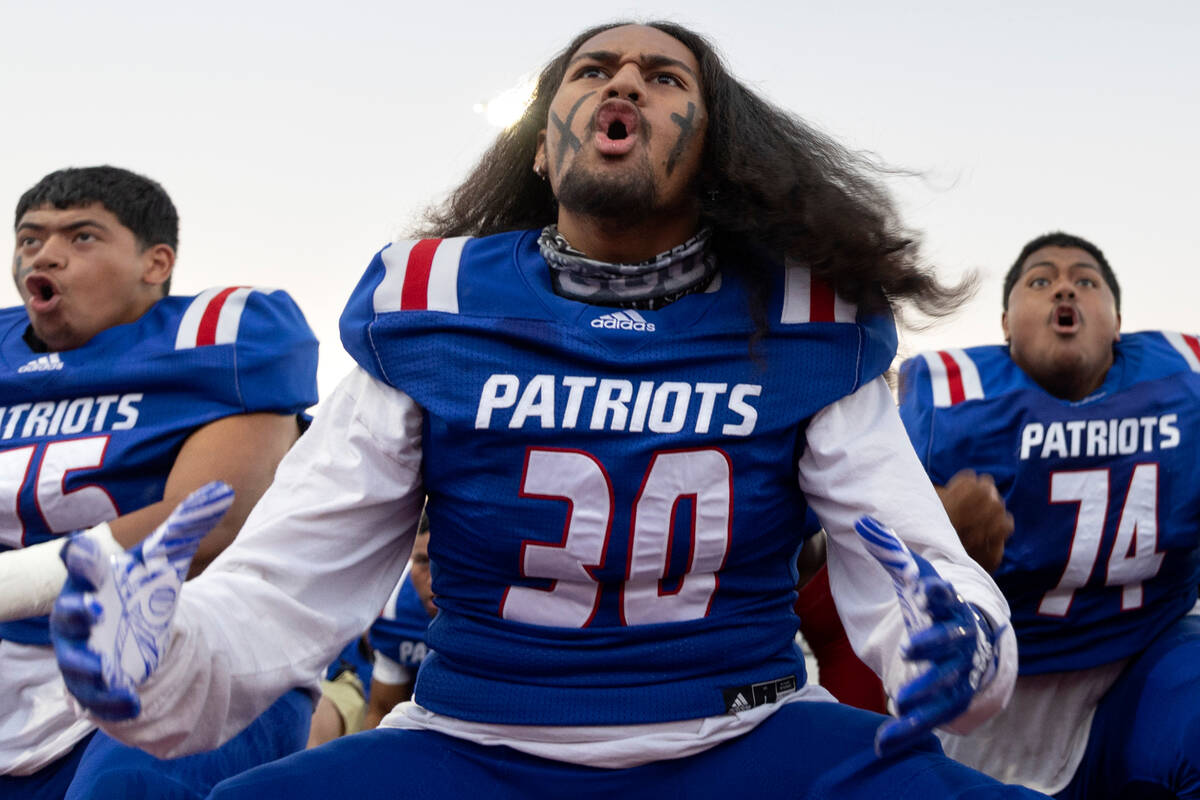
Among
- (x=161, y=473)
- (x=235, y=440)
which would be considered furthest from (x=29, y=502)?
(x=235, y=440)

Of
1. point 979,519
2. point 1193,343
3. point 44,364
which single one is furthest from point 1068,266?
point 44,364

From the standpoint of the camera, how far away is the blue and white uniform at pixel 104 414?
2.22m

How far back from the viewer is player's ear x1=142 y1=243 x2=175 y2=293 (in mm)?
2648

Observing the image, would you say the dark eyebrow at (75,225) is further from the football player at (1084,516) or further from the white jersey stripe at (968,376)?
the white jersey stripe at (968,376)

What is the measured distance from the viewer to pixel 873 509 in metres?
1.54

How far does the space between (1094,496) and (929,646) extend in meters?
1.70

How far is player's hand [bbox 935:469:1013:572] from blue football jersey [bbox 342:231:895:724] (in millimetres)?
263

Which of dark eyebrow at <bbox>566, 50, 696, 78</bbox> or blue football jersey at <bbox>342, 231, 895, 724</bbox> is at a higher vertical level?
dark eyebrow at <bbox>566, 50, 696, 78</bbox>

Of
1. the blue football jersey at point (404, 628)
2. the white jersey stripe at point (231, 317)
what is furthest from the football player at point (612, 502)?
the blue football jersey at point (404, 628)

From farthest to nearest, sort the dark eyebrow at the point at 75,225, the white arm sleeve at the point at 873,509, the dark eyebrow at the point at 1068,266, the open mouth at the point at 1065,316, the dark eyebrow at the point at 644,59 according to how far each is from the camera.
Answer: the dark eyebrow at the point at 1068,266
the open mouth at the point at 1065,316
the dark eyebrow at the point at 75,225
the dark eyebrow at the point at 644,59
the white arm sleeve at the point at 873,509

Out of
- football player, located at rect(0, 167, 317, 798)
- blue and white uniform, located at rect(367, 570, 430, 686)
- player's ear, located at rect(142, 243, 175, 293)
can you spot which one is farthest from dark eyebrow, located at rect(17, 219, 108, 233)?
blue and white uniform, located at rect(367, 570, 430, 686)

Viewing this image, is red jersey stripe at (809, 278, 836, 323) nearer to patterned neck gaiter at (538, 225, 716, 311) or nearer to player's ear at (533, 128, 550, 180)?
patterned neck gaiter at (538, 225, 716, 311)

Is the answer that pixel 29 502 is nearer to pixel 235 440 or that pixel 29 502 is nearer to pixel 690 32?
pixel 235 440

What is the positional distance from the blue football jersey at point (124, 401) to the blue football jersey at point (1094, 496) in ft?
4.82
